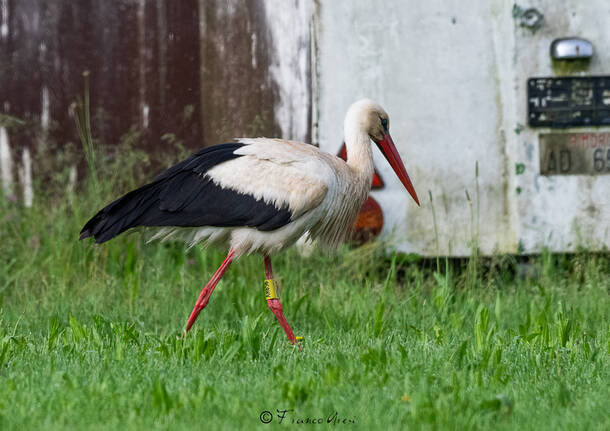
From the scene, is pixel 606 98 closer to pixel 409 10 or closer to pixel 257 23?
pixel 409 10

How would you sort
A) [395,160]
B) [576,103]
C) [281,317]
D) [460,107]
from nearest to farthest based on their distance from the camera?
1. [281,317]
2. [395,160]
3. [576,103]
4. [460,107]

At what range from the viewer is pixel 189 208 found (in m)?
5.19

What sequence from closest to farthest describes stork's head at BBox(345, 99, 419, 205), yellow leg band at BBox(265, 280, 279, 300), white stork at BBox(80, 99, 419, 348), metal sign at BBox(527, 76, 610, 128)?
white stork at BBox(80, 99, 419, 348), yellow leg band at BBox(265, 280, 279, 300), stork's head at BBox(345, 99, 419, 205), metal sign at BBox(527, 76, 610, 128)

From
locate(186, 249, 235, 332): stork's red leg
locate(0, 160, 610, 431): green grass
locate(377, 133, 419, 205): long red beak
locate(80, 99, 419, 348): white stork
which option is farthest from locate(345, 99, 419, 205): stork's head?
locate(186, 249, 235, 332): stork's red leg

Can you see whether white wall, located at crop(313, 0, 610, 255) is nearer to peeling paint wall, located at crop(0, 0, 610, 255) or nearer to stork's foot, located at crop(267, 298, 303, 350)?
peeling paint wall, located at crop(0, 0, 610, 255)

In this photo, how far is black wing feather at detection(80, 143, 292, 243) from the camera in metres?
Result: 5.16

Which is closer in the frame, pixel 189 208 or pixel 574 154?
pixel 189 208

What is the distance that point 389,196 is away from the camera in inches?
252

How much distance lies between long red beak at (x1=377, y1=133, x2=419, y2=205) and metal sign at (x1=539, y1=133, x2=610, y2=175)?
3.33 ft

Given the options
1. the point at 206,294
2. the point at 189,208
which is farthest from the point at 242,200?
the point at 206,294

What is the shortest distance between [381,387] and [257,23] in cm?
394

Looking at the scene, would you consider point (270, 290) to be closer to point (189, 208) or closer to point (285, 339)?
point (285, 339)

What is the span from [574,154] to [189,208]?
2.59 metres

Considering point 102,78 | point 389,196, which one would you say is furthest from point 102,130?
point 389,196
